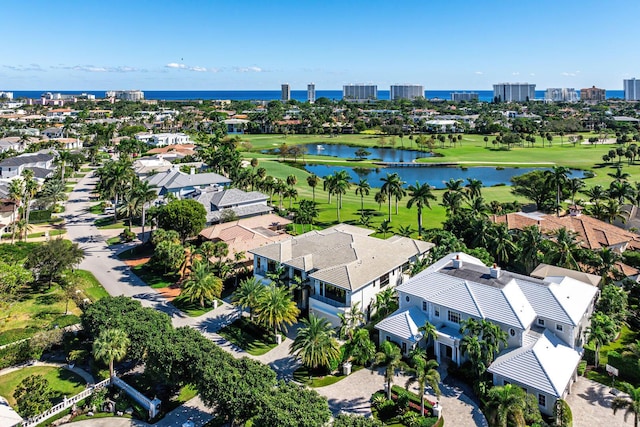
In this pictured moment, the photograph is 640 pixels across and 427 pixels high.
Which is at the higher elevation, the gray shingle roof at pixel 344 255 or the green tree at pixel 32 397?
the gray shingle roof at pixel 344 255

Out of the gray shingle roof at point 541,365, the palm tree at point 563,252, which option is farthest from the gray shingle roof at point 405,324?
the palm tree at point 563,252

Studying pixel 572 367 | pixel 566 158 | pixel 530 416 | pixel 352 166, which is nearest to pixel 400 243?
pixel 572 367

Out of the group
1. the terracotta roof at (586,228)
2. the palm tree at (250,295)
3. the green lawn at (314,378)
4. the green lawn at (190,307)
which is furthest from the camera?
the terracotta roof at (586,228)

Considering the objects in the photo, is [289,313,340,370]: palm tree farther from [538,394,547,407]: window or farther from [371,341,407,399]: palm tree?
[538,394,547,407]: window

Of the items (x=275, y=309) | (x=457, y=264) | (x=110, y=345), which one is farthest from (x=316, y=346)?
(x=457, y=264)

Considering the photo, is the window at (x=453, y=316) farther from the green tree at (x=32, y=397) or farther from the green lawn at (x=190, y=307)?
the green tree at (x=32, y=397)

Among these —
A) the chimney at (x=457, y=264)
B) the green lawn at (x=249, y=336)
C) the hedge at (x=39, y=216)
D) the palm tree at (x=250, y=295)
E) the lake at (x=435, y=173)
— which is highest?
the lake at (x=435, y=173)

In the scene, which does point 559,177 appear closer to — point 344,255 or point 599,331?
point 599,331
